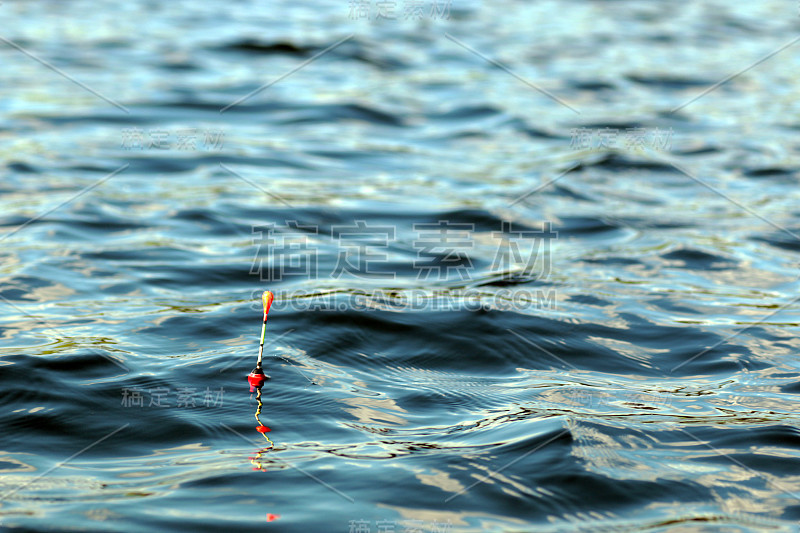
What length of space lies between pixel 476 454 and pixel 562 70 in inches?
336

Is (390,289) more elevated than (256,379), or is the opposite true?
(390,289)

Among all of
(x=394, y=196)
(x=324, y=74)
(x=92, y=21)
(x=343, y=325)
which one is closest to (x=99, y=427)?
(x=343, y=325)

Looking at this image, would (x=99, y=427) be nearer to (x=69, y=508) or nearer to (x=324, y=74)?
(x=69, y=508)

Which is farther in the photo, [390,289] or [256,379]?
[390,289]

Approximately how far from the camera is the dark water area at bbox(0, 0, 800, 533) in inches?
123

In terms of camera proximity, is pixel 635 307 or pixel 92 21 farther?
pixel 92 21

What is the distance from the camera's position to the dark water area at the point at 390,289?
10.3 feet

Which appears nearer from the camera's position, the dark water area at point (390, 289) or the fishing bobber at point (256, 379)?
the dark water area at point (390, 289)

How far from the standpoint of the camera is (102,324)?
175 inches

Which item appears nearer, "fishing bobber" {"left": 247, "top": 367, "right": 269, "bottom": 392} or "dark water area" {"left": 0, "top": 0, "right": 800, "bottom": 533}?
"dark water area" {"left": 0, "top": 0, "right": 800, "bottom": 533}

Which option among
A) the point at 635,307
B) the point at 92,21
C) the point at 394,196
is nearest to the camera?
the point at 635,307

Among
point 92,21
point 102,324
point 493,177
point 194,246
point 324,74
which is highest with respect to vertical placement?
point 92,21

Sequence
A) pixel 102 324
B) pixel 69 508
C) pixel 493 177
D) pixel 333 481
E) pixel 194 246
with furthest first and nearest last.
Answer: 1. pixel 493 177
2. pixel 194 246
3. pixel 102 324
4. pixel 333 481
5. pixel 69 508

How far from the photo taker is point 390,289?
5.17 metres
